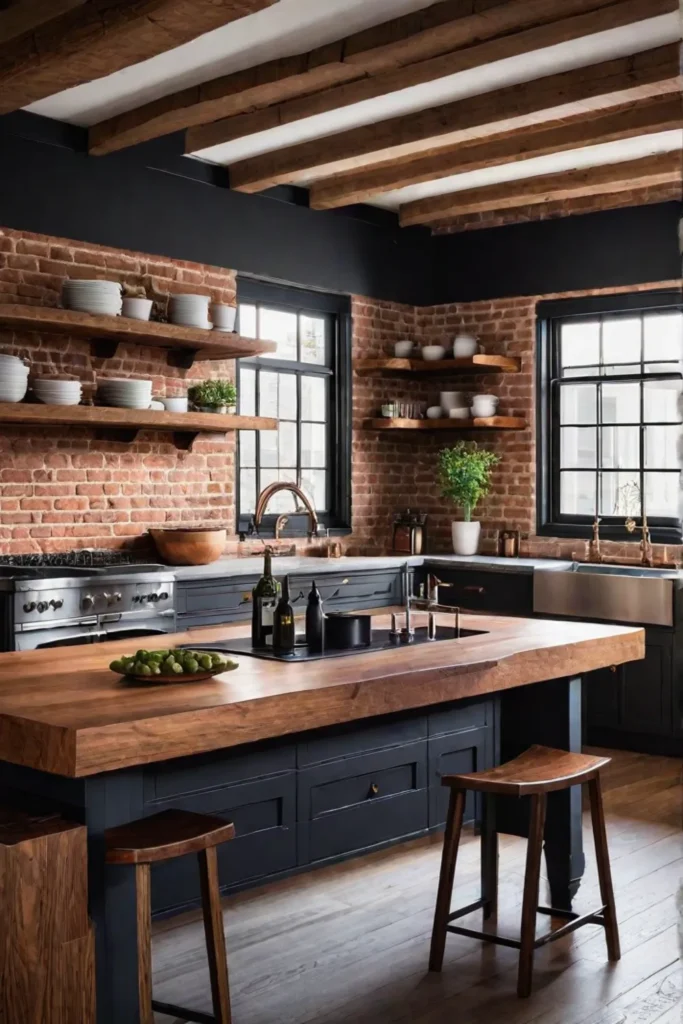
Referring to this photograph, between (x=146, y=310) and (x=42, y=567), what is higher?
(x=146, y=310)

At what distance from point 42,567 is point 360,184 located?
3.16m

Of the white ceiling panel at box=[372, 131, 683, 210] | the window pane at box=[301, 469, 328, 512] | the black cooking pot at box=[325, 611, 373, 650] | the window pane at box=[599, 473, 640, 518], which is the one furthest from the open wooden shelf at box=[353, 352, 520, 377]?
the black cooking pot at box=[325, 611, 373, 650]

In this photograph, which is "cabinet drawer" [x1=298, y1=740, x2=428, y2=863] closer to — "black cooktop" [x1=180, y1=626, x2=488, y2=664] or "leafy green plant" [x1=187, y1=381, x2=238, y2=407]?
"black cooktop" [x1=180, y1=626, x2=488, y2=664]

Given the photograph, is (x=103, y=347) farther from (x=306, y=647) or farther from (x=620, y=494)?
(x=620, y=494)

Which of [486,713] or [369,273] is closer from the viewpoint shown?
[486,713]

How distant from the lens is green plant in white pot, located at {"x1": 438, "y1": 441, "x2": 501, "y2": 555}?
303 inches

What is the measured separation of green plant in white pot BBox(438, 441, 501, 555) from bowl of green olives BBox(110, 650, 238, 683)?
185 inches

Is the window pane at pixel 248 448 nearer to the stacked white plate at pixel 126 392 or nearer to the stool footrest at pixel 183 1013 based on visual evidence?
the stacked white plate at pixel 126 392

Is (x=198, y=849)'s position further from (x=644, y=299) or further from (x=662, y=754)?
(x=644, y=299)

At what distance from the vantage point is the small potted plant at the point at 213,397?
655 cm

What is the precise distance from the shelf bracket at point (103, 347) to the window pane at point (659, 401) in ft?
10.9

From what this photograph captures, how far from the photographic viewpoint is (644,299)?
7211 millimetres

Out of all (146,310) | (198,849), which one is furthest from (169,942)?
(146,310)

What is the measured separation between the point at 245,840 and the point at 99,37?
119 inches
